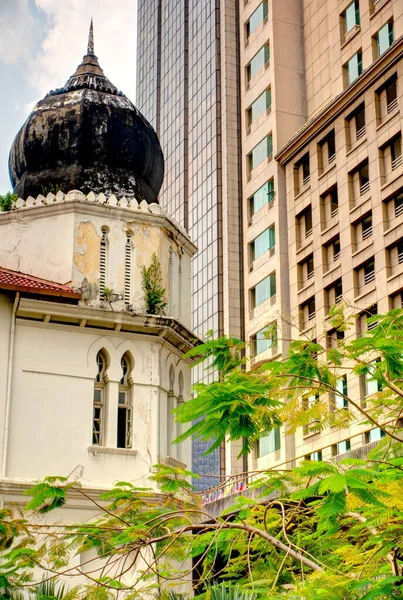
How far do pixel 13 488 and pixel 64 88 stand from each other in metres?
11.7

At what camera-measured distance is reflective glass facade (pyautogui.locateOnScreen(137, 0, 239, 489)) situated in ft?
258

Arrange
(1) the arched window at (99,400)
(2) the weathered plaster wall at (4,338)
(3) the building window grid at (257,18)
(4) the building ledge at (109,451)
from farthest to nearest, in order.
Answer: (3) the building window grid at (257,18) < (1) the arched window at (99,400) < (4) the building ledge at (109,451) < (2) the weathered plaster wall at (4,338)

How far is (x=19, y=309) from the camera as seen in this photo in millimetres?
24812

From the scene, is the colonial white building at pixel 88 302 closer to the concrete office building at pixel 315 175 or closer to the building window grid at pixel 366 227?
the concrete office building at pixel 315 175

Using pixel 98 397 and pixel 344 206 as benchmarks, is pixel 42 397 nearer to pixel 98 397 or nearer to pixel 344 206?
pixel 98 397

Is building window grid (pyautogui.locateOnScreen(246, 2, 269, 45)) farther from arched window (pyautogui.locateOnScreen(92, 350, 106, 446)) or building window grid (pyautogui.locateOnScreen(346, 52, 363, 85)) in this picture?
arched window (pyautogui.locateOnScreen(92, 350, 106, 446))

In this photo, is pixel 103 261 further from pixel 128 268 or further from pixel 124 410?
A: pixel 124 410

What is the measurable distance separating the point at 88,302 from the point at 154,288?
188cm

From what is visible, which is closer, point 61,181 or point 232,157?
point 61,181

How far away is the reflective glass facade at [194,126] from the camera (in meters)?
78.6

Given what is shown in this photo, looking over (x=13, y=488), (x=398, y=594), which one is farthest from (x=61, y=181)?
(x=398, y=594)

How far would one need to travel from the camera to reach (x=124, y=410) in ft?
85.5

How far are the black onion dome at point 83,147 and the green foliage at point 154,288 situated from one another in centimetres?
242

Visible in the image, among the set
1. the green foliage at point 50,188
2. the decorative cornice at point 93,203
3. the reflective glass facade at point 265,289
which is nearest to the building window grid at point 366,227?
the reflective glass facade at point 265,289
